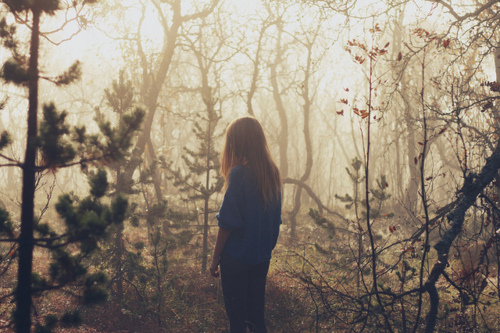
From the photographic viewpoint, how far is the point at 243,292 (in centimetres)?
350

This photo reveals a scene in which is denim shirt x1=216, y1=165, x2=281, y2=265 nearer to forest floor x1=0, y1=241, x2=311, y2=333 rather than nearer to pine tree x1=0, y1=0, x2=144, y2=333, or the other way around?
pine tree x1=0, y1=0, x2=144, y2=333

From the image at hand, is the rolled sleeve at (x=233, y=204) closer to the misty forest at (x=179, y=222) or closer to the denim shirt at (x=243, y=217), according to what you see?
the denim shirt at (x=243, y=217)

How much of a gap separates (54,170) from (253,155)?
5.16 ft

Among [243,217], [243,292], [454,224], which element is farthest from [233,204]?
[454,224]

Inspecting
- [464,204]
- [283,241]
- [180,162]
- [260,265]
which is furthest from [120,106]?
[180,162]

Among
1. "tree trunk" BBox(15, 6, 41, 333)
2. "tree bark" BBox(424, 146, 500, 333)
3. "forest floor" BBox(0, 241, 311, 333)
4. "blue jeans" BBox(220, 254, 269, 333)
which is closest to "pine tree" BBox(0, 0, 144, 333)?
"tree trunk" BBox(15, 6, 41, 333)

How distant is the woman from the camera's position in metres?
3.46

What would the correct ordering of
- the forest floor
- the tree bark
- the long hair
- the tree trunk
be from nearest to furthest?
the tree trunk
the tree bark
the long hair
the forest floor

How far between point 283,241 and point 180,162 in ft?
86.7

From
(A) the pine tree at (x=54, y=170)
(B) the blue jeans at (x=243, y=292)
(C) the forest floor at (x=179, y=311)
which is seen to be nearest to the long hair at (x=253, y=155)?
(B) the blue jeans at (x=243, y=292)

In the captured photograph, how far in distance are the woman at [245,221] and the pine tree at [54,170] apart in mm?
965

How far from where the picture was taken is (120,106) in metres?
6.97

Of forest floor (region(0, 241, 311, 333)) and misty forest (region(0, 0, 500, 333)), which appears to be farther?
forest floor (region(0, 241, 311, 333))

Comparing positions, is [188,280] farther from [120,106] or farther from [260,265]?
Answer: [260,265]
